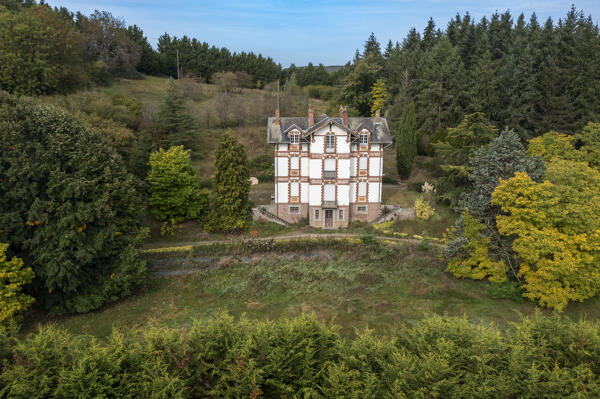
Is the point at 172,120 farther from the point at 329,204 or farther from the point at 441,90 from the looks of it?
the point at 441,90

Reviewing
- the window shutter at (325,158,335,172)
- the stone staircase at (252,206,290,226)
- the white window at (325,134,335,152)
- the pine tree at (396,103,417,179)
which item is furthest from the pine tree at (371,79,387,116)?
the stone staircase at (252,206,290,226)

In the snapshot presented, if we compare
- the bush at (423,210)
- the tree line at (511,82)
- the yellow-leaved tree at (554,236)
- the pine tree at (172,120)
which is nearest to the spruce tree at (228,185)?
the pine tree at (172,120)

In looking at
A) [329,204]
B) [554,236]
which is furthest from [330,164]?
[554,236]

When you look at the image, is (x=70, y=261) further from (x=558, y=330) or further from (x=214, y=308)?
(x=558, y=330)

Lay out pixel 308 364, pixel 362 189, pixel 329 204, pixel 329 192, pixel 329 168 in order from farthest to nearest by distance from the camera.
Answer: pixel 362 189 → pixel 329 192 → pixel 329 204 → pixel 329 168 → pixel 308 364

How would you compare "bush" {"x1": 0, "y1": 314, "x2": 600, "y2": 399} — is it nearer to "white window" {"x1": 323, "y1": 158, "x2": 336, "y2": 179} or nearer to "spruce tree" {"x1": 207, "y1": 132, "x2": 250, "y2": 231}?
"spruce tree" {"x1": 207, "y1": 132, "x2": 250, "y2": 231}

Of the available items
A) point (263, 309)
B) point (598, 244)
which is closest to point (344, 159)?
point (263, 309)

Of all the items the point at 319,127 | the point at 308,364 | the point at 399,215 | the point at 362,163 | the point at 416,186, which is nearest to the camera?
the point at 308,364

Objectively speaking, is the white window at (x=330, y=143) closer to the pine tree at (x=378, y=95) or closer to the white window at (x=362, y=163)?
the white window at (x=362, y=163)
